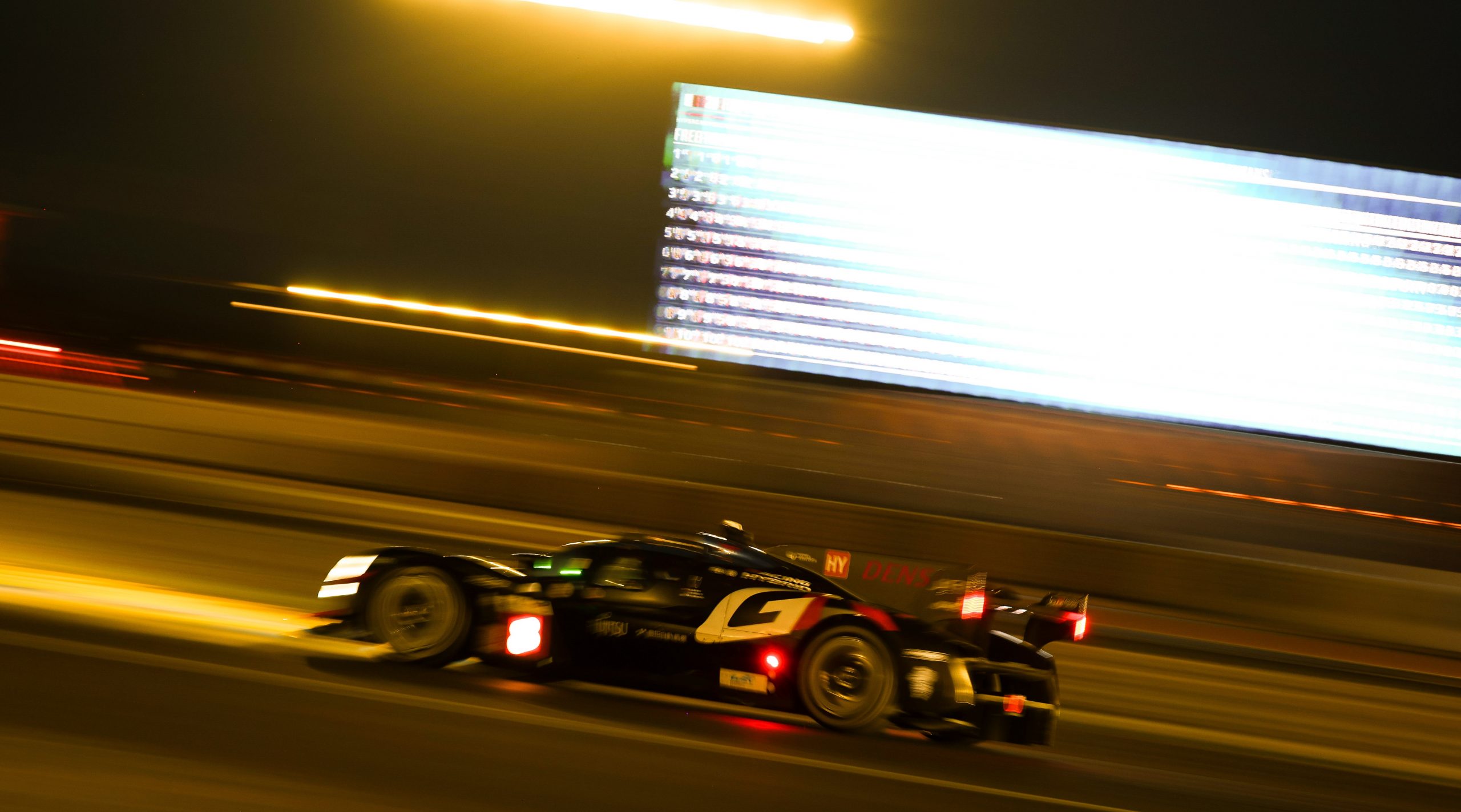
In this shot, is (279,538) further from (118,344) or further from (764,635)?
(118,344)

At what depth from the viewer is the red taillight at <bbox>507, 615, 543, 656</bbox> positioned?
266 inches

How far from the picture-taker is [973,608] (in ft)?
22.7

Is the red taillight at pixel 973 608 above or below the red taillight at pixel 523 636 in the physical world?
above

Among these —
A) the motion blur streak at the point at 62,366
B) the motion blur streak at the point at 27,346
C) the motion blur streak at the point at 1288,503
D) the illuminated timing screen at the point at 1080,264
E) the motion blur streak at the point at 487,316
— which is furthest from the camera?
the motion blur streak at the point at 487,316

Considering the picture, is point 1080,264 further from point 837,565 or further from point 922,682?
point 922,682

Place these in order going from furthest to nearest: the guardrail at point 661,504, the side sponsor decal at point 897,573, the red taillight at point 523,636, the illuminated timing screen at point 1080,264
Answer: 1. the illuminated timing screen at point 1080,264
2. the guardrail at point 661,504
3. the side sponsor decal at point 897,573
4. the red taillight at point 523,636

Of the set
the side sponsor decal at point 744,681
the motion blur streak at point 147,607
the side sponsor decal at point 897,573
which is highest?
the side sponsor decal at point 897,573

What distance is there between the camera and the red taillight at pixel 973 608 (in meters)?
6.93

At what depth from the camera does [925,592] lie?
23.2ft

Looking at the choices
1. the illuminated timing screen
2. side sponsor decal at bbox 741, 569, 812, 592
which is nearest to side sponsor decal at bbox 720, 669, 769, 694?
side sponsor decal at bbox 741, 569, 812, 592

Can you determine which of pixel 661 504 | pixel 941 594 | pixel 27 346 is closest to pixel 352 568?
pixel 941 594

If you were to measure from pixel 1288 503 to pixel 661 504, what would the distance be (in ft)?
34.7

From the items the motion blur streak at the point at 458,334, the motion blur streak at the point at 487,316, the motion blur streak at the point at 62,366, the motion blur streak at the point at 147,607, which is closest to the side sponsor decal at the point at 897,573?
the motion blur streak at the point at 147,607

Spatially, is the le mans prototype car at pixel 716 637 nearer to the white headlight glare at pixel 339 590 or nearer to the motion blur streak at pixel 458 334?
the white headlight glare at pixel 339 590
